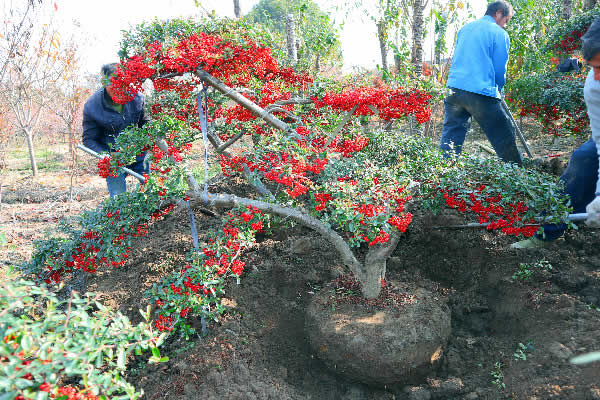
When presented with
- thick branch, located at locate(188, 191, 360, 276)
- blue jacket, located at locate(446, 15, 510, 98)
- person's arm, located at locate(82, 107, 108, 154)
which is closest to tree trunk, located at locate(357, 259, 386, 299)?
thick branch, located at locate(188, 191, 360, 276)

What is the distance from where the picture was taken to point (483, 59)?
3.74 meters

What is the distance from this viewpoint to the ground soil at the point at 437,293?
223 cm

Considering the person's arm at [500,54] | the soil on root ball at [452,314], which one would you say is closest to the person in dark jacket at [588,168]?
the soil on root ball at [452,314]

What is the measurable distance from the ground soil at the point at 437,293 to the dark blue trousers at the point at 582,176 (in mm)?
464

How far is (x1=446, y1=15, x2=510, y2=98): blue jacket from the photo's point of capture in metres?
3.71

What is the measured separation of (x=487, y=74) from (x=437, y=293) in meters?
2.23

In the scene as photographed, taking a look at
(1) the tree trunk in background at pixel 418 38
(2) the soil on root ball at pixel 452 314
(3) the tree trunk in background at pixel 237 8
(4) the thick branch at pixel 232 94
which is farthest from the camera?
(3) the tree trunk in background at pixel 237 8

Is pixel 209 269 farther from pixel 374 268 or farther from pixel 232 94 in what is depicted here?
pixel 232 94

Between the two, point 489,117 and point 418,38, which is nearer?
point 489,117

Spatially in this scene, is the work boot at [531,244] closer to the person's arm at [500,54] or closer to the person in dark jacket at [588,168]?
the person in dark jacket at [588,168]

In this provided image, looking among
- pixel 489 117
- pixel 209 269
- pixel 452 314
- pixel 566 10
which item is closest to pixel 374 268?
pixel 452 314

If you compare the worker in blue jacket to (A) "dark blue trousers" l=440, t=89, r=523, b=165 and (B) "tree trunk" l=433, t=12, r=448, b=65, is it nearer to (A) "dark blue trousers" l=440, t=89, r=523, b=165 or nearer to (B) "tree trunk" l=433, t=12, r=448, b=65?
(A) "dark blue trousers" l=440, t=89, r=523, b=165

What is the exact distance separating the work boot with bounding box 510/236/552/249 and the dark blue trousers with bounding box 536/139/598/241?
0.27m

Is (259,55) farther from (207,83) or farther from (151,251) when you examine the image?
(151,251)
